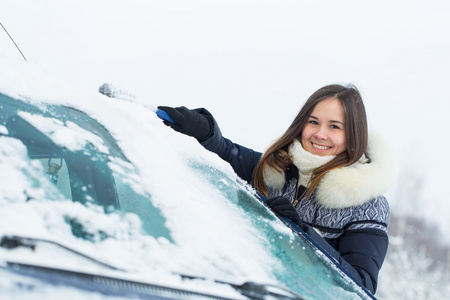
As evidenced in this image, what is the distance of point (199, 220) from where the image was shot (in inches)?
47.1

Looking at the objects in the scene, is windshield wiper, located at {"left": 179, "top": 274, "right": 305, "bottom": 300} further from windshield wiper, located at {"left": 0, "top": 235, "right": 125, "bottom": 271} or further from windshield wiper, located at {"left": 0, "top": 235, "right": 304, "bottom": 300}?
windshield wiper, located at {"left": 0, "top": 235, "right": 125, "bottom": 271}

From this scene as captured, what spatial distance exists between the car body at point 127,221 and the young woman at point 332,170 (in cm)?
61

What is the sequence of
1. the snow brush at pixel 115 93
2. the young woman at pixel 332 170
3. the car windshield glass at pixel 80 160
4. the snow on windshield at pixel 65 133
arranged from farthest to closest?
1. the young woman at pixel 332 170
2. the snow brush at pixel 115 93
3. the snow on windshield at pixel 65 133
4. the car windshield glass at pixel 80 160

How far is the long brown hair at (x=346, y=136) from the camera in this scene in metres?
2.30

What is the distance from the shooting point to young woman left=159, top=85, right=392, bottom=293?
207 cm

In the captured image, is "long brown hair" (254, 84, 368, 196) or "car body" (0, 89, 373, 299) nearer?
"car body" (0, 89, 373, 299)

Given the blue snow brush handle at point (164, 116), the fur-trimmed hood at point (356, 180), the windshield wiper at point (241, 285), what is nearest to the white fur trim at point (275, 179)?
the fur-trimmed hood at point (356, 180)

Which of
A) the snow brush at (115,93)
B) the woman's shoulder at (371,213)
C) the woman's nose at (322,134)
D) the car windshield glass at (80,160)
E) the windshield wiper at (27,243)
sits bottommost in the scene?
the windshield wiper at (27,243)

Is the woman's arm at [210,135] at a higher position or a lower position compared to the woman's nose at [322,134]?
lower

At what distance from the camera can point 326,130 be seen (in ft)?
7.70

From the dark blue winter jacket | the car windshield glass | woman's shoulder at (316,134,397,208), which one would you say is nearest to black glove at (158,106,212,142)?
the dark blue winter jacket

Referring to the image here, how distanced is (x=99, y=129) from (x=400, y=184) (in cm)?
2118

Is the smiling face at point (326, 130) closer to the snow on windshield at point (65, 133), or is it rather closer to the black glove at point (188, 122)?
the black glove at point (188, 122)

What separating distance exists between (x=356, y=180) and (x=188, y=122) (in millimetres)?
917
